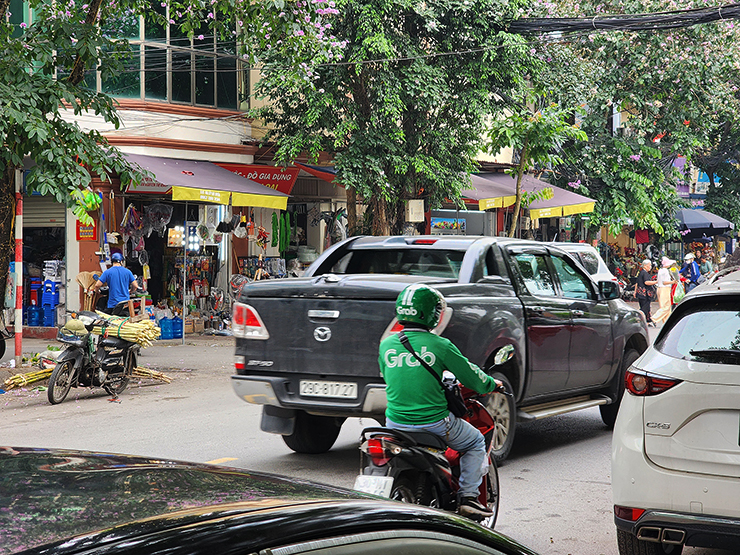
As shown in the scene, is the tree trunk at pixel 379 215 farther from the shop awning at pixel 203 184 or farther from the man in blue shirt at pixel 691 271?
the man in blue shirt at pixel 691 271

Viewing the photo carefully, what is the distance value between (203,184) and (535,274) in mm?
10240

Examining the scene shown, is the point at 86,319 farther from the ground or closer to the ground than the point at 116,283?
closer to the ground

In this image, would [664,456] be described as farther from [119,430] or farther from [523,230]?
[523,230]

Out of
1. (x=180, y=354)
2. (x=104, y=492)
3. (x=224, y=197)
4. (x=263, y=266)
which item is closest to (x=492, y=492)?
(x=104, y=492)

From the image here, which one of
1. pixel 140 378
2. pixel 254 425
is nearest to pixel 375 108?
pixel 140 378

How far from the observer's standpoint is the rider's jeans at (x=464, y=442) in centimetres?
481

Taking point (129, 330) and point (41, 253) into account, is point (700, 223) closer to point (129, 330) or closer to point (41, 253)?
point (41, 253)

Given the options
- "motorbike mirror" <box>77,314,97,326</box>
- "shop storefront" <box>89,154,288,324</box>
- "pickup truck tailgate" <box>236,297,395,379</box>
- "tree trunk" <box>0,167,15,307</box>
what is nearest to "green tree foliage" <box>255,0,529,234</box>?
"shop storefront" <box>89,154,288,324</box>

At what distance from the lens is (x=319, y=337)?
22.5ft

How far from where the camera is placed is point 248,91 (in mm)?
19781

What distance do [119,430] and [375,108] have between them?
10.6 metres

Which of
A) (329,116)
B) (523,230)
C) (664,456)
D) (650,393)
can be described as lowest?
(664,456)

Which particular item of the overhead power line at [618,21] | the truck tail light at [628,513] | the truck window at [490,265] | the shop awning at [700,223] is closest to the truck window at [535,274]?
the truck window at [490,265]

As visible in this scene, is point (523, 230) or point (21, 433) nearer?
point (21, 433)
